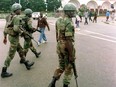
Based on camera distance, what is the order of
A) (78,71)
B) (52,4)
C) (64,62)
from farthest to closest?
1. (52,4)
2. (78,71)
3. (64,62)

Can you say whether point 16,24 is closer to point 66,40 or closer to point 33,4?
point 66,40

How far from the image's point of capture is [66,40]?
5.95m

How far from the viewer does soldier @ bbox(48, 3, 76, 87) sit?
231 inches

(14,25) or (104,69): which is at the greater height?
(14,25)

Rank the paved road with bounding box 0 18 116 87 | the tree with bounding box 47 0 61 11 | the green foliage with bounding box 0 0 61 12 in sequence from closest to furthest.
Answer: the paved road with bounding box 0 18 116 87 → the green foliage with bounding box 0 0 61 12 → the tree with bounding box 47 0 61 11

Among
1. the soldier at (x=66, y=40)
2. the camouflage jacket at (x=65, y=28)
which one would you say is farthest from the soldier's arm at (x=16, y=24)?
the camouflage jacket at (x=65, y=28)

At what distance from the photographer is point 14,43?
7688 mm

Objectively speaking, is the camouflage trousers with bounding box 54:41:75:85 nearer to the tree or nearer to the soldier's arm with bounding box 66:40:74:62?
the soldier's arm with bounding box 66:40:74:62

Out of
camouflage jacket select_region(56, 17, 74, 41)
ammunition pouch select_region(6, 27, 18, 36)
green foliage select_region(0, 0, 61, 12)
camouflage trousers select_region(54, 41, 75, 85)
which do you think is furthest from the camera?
green foliage select_region(0, 0, 61, 12)

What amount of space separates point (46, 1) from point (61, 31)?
57.3m

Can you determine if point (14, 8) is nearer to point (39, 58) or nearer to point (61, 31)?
point (61, 31)

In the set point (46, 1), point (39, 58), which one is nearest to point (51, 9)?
point (46, 1)

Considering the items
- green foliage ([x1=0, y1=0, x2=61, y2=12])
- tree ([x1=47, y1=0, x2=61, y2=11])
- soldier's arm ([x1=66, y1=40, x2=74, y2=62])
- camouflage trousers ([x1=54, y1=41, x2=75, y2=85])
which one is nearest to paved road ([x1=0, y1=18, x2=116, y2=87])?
camouflage trousers ([x1=54, y1=41, x2=75, y2=85])

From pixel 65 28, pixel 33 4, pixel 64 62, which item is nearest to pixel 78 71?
pixel 64 62
